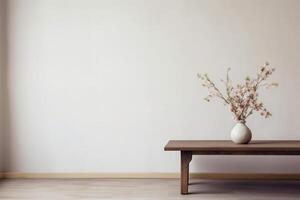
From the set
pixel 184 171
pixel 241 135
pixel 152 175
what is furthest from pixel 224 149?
pixel 152 175

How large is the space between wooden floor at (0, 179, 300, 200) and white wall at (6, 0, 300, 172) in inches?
8.2

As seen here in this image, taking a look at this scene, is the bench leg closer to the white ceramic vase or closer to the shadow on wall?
the white ceramic vase

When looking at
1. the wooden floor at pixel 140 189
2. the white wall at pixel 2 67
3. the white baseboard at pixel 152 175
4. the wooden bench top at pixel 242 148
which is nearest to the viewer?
the wooden bench top at pixel 242 148

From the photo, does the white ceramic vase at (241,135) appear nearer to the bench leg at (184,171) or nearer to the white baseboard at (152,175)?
the bench leg at (184,171)

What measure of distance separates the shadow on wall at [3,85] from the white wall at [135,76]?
2.5 inches

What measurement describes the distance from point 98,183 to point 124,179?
294 mm

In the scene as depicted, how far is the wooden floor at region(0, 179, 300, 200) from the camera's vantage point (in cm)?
312

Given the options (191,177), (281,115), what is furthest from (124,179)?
(281,115)

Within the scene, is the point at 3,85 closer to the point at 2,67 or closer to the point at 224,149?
the point at 2,67

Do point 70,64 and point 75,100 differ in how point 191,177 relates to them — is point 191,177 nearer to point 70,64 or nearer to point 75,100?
point 75,100

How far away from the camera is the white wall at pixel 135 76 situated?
12.3 feet

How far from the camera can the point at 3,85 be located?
157 inches

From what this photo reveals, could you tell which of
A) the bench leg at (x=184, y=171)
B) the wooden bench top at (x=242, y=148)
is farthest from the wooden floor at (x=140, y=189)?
the wooden bench top at (x=242, y=148)

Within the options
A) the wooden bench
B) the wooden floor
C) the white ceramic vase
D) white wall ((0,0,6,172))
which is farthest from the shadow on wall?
the white ceramic vase
